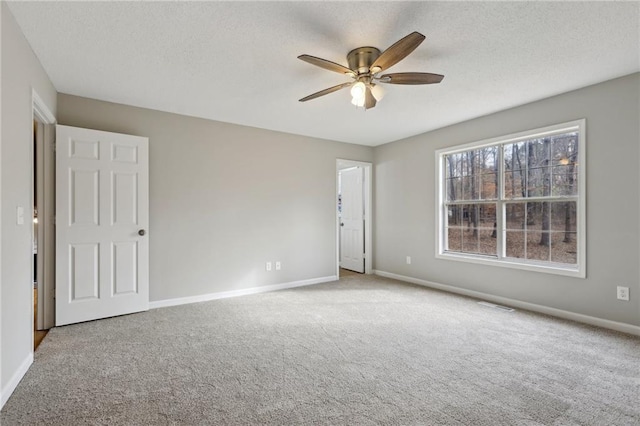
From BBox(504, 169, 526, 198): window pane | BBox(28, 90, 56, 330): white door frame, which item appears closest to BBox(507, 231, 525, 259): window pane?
BBox(504, 169, 526, 198): window pane

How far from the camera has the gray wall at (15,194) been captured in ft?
6.37

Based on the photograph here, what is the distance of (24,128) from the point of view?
2273 millimetres

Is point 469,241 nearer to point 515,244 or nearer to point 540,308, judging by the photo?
point 515,244

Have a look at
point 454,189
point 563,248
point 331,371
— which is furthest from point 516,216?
point 331,371

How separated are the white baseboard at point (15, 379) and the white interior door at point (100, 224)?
1.00 meters

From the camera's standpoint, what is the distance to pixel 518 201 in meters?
3.91

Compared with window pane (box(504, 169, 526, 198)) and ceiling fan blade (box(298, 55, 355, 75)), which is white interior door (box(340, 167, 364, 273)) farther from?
ceiling fan blade (box(298, 55, 355, 75))

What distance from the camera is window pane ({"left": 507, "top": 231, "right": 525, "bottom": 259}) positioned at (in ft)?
12.8

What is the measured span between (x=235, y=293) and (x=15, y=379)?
2.47 m

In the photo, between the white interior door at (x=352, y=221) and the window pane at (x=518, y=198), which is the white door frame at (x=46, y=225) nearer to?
the white interior door at (x=352, y=221)

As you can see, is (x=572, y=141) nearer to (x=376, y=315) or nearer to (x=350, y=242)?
(x=376, y=315)

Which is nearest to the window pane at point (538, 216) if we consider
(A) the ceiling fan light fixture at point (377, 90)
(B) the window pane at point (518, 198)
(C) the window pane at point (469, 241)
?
(B) the window pane at point (518, 198)

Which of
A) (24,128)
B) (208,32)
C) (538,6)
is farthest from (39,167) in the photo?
(538,6)

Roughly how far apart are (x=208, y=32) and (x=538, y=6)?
2169mm
